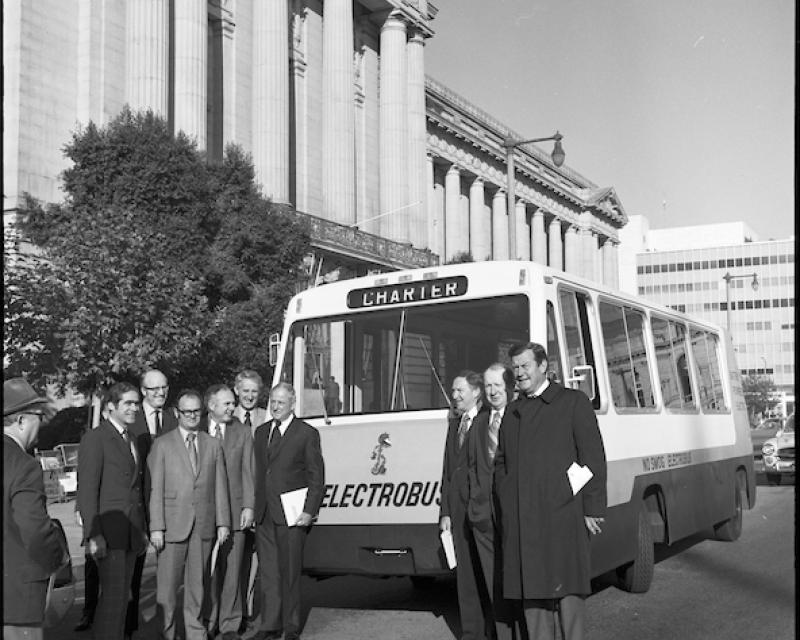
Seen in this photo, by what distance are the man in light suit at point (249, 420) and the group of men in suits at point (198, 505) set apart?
2 cm

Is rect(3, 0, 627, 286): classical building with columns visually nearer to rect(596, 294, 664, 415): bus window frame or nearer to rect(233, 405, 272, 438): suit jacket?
rect(596, 294, 664, 415): bus window frame

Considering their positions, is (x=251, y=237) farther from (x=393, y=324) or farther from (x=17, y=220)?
(x=393, y=324)

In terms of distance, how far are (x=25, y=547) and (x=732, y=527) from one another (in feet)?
37.0

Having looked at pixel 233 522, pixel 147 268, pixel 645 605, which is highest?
pixel 147 268

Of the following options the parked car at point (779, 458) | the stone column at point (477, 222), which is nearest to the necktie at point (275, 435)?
the parked car at point (779, 458)

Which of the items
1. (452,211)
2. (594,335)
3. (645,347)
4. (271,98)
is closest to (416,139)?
(271,98)

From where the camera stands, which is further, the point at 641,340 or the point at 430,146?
the point at 430,146

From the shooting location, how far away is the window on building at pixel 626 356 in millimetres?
9680

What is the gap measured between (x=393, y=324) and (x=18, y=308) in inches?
597

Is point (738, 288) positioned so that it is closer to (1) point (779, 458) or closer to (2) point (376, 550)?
(1) point (779, 458)

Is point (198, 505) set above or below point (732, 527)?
above

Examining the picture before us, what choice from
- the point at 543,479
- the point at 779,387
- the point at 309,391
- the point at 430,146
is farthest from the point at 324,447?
the point at 779,387

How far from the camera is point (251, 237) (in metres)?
27.4

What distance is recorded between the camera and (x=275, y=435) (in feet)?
26.7
